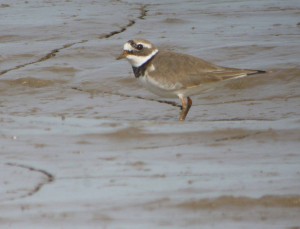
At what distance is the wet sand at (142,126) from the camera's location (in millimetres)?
5871

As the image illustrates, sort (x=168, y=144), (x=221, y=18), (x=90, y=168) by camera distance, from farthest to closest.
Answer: (x=221, y=18) < (x=168, y=144) < (x=90, y=168)

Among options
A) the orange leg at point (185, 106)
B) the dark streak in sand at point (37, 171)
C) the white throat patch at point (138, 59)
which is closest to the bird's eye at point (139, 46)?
the white throat patch at point (138, 59)

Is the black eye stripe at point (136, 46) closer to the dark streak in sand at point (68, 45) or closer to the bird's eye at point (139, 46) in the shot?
the bird's eye at point (139, 46)

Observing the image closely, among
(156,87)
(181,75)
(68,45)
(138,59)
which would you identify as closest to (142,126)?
(156,87)

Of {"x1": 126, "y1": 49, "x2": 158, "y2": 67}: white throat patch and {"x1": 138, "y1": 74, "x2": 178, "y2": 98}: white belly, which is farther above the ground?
{"x1": 126, "y1": 49, "x2": 158, "y2": 67}: white throat patch

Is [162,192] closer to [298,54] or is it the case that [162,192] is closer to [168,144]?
[168,144]

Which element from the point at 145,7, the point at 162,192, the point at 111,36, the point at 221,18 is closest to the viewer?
the point at 162,192

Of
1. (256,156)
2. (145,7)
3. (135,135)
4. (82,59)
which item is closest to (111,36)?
(82,59)

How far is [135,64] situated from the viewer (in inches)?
402

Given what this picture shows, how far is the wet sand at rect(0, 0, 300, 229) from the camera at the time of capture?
19.3 feet

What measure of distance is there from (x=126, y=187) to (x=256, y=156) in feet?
4.06

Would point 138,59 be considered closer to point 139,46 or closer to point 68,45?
point 139,46

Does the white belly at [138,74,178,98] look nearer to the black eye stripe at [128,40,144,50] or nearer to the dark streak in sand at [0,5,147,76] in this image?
the black eye stripe at [128,40,144,50]

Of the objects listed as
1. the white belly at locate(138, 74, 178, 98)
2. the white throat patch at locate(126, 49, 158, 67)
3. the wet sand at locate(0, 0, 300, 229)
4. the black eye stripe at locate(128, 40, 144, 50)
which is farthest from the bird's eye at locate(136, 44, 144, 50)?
the wet sand at locate(0, 0, 300, 229)
